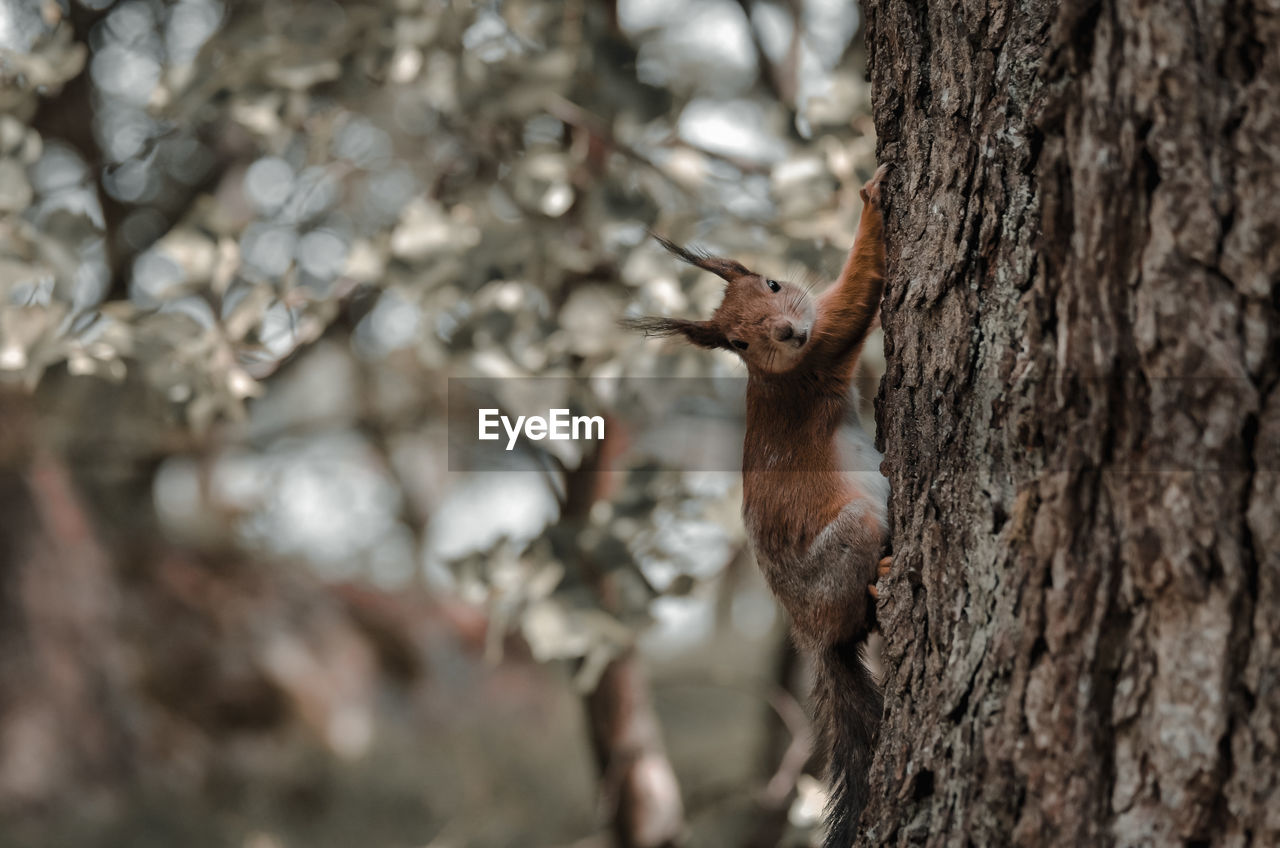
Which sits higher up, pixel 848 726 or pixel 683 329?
pixel 683 329

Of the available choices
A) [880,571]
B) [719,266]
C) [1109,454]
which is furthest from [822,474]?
[1109,454]

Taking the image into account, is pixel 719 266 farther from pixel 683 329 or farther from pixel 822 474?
pixel 822 474

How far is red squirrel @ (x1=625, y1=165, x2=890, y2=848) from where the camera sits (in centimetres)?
142

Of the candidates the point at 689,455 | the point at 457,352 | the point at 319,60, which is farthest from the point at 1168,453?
the point at 689,455

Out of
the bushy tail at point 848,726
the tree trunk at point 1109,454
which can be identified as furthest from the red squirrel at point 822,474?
the tree trunk at point 1109,454

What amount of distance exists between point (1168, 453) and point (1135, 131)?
0.25 meters

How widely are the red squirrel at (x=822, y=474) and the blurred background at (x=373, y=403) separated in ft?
0.60

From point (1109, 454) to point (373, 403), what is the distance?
19.0 feet

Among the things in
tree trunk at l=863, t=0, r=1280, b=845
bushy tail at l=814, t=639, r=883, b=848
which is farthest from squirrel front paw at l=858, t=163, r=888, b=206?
bushy tail at l=814, t=639, r=883, b=848

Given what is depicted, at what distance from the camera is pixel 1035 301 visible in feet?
3.04

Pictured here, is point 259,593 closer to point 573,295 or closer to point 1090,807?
point 573,295

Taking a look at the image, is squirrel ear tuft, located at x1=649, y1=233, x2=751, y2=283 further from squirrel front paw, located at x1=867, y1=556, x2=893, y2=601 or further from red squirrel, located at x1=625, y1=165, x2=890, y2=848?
squirrel front paw, located at x1=867, y1=556, x2=893, y2=601

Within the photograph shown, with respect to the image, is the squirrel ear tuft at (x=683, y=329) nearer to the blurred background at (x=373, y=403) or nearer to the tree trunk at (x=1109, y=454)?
the blurred background at (x=373, y=403)

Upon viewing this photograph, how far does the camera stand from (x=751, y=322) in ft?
5.76
